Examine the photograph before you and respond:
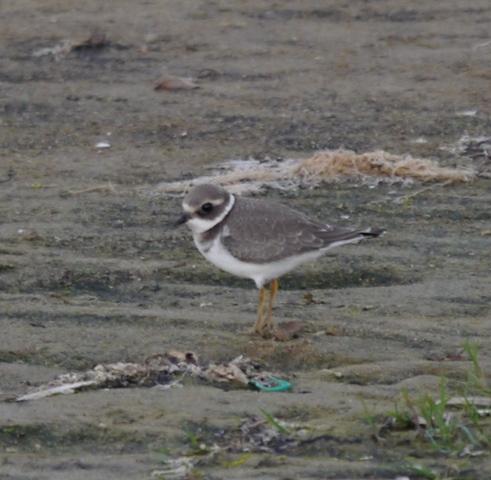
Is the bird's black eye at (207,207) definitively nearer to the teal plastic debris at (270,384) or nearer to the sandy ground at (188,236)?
the sandy ground at (188,236)

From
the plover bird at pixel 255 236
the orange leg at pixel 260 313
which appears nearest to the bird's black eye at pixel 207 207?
the plover bird at pixel 255 236

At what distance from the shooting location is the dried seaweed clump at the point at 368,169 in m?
9.05

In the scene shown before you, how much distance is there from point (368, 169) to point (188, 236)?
144 cm

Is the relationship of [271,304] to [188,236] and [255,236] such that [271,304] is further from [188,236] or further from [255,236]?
[188,236]

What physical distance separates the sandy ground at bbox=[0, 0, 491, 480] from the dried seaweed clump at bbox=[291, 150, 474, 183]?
0.42 ft

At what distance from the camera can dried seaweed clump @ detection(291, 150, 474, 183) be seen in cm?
905

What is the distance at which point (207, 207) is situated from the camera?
685 centimetres

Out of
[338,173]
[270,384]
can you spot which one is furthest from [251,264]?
[338,173]

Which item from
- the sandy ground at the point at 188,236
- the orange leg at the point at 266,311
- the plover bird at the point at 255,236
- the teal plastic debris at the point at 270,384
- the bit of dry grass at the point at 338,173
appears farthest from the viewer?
the bit of dry grass at the point at 338,173

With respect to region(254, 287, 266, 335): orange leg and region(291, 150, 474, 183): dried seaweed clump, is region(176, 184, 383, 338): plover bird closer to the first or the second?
region(254, 287, 266, 335): orange leg

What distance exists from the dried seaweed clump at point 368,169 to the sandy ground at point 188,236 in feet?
0.42

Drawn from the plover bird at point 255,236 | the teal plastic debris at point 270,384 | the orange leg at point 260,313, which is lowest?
the orange leg at point 260,313

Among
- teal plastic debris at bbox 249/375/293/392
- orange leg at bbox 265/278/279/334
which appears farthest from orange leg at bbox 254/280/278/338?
teal plastic debris at bbox 249/375/293/392

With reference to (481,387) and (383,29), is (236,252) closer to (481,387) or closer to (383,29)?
(481,387)
